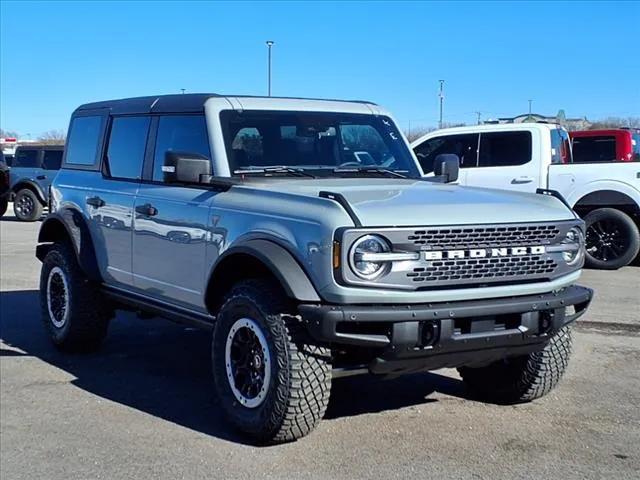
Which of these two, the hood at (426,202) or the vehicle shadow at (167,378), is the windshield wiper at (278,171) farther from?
the vehicle shadow at (167,378)

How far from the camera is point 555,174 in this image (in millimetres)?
11852

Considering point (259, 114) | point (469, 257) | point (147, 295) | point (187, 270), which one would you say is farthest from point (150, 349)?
point (469, 257)

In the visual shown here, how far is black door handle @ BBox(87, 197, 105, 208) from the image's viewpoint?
6.54m

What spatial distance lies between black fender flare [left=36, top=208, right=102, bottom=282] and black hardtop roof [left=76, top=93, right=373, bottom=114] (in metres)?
0.93

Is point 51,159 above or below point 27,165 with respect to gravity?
above

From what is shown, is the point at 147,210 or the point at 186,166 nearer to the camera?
the point at 186,166

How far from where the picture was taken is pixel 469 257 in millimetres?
4418

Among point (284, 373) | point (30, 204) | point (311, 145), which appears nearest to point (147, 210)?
point (311, 145)

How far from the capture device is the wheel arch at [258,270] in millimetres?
4324

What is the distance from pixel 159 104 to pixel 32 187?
53.7 ft

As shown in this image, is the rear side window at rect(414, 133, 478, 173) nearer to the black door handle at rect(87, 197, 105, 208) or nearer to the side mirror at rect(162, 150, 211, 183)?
the black door handle at rect(87, 197, 105, 208)

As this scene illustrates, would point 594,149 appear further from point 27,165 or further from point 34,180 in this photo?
point 27,165

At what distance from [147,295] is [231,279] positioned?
116 centimetres

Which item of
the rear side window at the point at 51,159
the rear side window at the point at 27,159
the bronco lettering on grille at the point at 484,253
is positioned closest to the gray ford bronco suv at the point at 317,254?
the bronco lettering on grille at the point at 484,253
